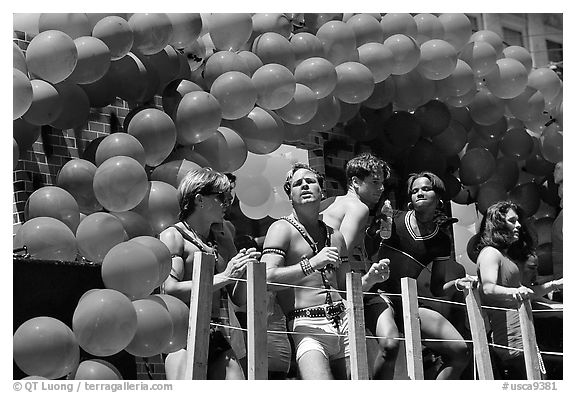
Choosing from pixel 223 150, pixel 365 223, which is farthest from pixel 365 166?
pixel 223 150

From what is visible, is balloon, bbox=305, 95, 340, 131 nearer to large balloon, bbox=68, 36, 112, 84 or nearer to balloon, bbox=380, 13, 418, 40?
balloon, bbox=380, 13, 418, 40

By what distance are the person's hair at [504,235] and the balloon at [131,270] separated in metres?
2.18

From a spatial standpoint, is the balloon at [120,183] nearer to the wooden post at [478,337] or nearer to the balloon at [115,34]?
the balloon at [115,34]

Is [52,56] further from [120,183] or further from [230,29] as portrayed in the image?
[230,29]

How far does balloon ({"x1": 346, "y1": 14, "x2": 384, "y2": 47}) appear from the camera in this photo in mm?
7461

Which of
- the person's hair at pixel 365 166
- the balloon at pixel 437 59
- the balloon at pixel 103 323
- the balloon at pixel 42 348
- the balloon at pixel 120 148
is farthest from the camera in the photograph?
the balloon at pixel 437 59

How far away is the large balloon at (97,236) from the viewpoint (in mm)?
5547

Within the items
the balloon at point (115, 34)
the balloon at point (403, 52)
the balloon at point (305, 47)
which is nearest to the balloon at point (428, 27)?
the balloon at point (403, 52)

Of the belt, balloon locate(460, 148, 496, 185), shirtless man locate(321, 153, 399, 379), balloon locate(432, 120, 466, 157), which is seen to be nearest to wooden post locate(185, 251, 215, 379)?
the belt

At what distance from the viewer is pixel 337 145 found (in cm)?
807

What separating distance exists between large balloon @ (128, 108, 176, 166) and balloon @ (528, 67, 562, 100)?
3.31 m

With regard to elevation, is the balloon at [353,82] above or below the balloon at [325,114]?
above

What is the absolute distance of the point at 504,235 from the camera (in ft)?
21.4
